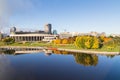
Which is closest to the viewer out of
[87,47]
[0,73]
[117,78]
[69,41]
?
[117,78]

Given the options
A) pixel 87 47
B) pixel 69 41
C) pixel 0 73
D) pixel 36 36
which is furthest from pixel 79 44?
pixel 36 36

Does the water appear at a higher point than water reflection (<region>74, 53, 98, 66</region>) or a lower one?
higher

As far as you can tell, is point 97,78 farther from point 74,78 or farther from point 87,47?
point 87,47

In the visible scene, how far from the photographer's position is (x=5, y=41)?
7831 centimetres

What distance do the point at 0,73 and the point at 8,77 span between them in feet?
8.24

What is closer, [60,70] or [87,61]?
[60,70]

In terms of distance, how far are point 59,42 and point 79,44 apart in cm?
2404

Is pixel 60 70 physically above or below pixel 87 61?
above

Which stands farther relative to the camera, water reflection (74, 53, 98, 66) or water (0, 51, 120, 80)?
water reflection (74, 53, 98, 66)

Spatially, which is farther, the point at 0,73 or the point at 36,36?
the point at 36,36

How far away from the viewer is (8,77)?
1978 centimetres

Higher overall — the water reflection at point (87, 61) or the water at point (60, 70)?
the water at point (60, 70)

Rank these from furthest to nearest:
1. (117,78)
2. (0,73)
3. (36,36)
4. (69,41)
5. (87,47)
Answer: (36,36)
(69,41)
(87,47)
(0,73)
(117,78)

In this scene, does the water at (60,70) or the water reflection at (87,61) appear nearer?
the water at (60,70)
